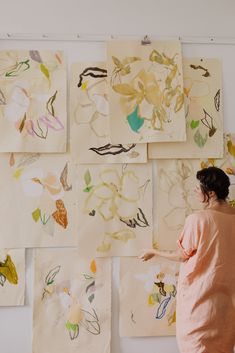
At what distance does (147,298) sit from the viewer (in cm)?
160

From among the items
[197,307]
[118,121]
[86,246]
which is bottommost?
[197,307]

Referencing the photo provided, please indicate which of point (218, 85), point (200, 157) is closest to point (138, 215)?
point (200, 157)

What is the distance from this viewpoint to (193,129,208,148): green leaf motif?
1.63 metres

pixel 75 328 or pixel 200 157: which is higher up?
pixel 200 157

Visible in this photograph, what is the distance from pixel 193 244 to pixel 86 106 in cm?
65

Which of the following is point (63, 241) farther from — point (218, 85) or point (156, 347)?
point (218, 85)

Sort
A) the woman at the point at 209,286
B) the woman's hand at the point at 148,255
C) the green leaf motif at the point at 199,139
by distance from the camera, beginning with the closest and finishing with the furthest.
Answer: the woman at the point at 209,286 < the woman's hand at the point at 148,255 < the green leaf motif at the point at 199,139

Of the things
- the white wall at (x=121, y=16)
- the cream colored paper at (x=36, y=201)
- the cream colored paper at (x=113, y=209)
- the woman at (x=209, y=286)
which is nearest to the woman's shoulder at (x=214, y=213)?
the woman at (x=209, y=286)

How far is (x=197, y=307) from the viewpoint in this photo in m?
1.37

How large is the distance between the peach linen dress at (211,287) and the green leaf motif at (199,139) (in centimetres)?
34

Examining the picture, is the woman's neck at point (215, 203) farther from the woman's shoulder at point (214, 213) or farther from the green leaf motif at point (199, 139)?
the green leaf motif at point (199, 139)

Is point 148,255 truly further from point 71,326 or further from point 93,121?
point 93,121

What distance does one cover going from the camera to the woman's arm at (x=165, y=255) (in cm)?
143

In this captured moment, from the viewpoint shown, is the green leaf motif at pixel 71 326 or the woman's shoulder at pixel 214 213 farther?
the green leaf motif at pixel 71 326
